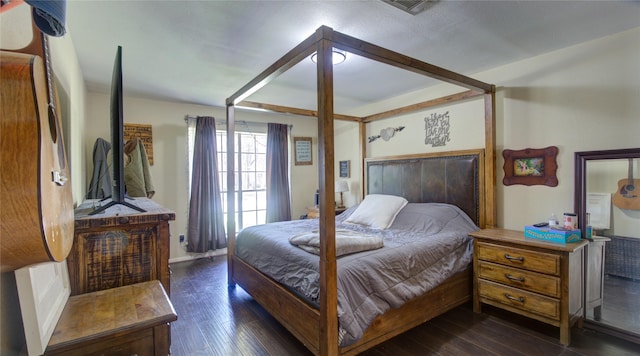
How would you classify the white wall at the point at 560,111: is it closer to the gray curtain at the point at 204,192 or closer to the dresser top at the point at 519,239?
the dresser top at the point at 519,239

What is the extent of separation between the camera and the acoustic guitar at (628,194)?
2.11 m

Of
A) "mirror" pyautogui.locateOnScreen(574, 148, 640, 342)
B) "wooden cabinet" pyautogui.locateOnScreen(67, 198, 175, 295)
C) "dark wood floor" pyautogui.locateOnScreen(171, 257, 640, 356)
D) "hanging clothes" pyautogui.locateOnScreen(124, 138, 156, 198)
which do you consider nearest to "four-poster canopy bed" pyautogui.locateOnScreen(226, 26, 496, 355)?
"dark wood floor" pyautogui.locateOnScreen(171, 257, 640, 356)

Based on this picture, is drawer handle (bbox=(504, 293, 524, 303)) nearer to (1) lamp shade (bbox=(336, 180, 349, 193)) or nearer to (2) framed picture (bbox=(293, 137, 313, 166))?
(1) lamp shade (bbox=(336, 180, 349, 193))

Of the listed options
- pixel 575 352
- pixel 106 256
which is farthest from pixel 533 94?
pixel 106 256

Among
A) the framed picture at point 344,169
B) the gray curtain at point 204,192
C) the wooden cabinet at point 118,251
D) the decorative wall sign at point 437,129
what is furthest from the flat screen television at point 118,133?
the framed picture at point 344,169

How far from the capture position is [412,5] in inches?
71.7

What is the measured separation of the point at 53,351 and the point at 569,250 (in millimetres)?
2840

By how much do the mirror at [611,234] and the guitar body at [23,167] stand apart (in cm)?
326

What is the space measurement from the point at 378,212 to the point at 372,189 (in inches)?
35.4

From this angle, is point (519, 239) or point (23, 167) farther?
point (519, 239)

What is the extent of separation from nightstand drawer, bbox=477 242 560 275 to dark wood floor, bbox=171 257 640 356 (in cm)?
52

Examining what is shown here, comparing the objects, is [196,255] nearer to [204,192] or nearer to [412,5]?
[204,192]

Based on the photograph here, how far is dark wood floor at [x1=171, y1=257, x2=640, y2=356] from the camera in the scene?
2.03 metres

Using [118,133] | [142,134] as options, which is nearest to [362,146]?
[142,134]
